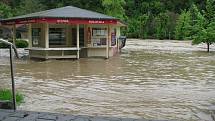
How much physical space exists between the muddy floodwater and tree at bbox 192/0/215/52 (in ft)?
40.9

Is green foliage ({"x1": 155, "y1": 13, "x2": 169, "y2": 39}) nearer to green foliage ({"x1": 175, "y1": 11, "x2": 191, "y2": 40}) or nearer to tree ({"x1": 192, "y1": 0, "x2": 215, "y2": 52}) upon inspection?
green foliage ({"x1": 175, "y1": 11, "x2": 191, "y2": 40})

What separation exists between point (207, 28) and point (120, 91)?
66.3 ft

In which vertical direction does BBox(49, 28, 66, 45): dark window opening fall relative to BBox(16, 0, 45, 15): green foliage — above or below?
below

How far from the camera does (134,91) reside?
1096cm

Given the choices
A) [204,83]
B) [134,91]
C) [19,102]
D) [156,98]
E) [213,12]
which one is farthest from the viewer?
[213,12]

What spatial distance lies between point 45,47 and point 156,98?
39.9 ft

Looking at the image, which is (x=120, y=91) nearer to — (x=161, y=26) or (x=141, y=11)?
(x=161, y=26)

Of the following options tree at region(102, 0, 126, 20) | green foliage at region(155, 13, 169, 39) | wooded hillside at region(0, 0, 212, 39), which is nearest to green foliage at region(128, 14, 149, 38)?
wooded hillside at region(0, 0, 212, 39)

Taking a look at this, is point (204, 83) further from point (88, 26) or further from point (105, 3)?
point (105, 3)

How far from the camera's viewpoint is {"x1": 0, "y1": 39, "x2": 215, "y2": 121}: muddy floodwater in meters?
8.37

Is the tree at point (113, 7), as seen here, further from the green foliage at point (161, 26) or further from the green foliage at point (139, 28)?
the green foliage at point (139, 28)

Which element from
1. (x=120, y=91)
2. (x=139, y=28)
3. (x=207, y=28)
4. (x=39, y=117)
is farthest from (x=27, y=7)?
(x=39, y=117)

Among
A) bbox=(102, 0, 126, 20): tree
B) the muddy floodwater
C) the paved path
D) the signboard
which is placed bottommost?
the muddy floodwater

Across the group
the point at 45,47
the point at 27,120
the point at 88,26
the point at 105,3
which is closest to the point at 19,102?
the point at 27,120
